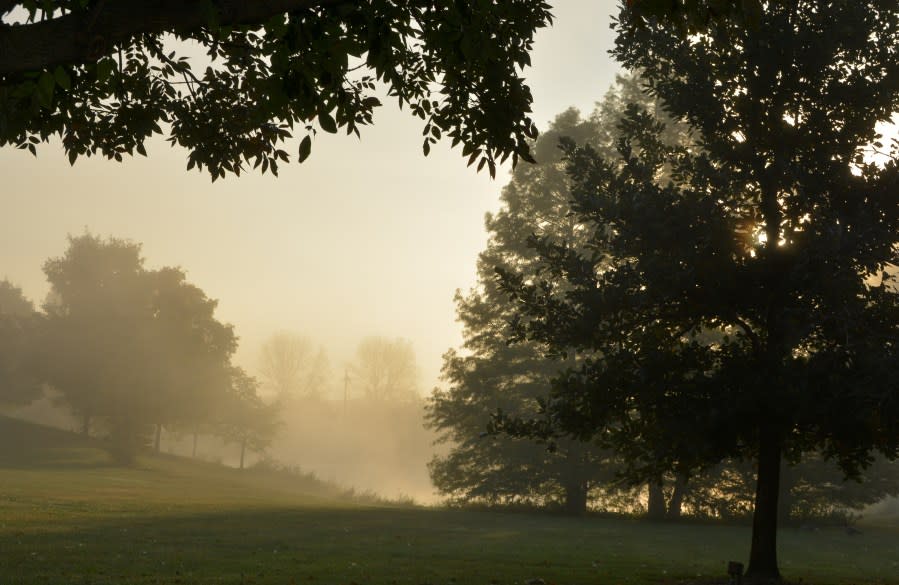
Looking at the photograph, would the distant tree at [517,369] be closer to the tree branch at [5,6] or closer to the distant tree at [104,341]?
the distant tree at [104,341]

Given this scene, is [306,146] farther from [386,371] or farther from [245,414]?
[386,371]

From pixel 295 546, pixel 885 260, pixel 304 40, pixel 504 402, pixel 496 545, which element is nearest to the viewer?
pixel 304 40

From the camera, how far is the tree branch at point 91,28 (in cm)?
663

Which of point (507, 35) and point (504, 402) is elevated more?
point (507, 35)

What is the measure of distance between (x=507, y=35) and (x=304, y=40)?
3567 millimetres

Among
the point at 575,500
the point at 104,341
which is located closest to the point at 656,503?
the point at 575,500

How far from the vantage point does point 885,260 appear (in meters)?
16.0

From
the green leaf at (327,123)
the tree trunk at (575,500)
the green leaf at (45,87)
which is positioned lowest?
the tree trunk at (575,500)

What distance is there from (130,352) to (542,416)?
31246 millimetres

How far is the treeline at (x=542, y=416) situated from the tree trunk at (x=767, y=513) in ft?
57.6

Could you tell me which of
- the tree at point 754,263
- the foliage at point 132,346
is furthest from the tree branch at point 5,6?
the foliage at point 132,346

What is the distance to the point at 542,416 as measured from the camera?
39.6 meters

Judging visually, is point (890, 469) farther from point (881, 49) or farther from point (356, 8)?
point (356, 8)

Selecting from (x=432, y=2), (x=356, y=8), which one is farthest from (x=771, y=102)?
(x=356, y=8)
